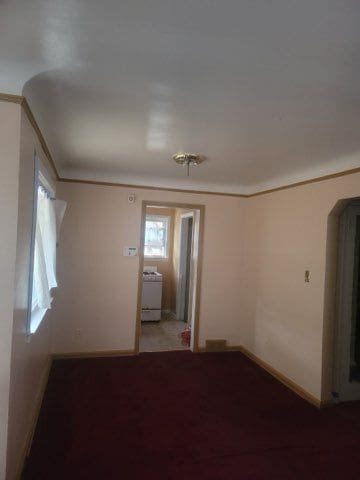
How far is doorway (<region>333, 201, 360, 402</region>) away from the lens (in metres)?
3.04

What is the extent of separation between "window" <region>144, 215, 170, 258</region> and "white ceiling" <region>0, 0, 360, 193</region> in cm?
356

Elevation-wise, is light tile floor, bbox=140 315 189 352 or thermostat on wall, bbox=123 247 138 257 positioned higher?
thermostat on wall, bbox=123 247 138 257

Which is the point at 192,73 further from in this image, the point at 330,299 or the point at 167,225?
the point at 167,225

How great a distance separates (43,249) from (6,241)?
109cm

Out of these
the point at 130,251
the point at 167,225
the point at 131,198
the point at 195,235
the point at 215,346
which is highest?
the point at 131,198

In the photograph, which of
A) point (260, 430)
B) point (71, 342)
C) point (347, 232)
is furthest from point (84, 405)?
point (347, 232)

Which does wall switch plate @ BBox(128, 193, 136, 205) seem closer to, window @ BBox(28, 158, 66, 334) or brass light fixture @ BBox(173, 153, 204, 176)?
window @ BBox(28, 158, 66, 334)

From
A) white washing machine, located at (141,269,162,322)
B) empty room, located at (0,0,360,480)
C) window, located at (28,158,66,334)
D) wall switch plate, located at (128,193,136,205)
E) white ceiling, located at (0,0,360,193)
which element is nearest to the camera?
white ceiling, located at (0,0,360,193)

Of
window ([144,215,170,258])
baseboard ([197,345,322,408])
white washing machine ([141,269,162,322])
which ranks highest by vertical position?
window ([144,215,170,258])

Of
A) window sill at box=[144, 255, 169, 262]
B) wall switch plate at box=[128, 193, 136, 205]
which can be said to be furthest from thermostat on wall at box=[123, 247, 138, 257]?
window sill at box=[144, 255, 169, 262]

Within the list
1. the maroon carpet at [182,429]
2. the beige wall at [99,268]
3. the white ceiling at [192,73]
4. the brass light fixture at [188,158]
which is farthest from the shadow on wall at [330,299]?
the beige wall at [99,268]

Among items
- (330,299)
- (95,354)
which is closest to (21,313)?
(95,354)

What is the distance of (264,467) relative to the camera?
216cm

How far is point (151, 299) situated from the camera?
18.5ft
